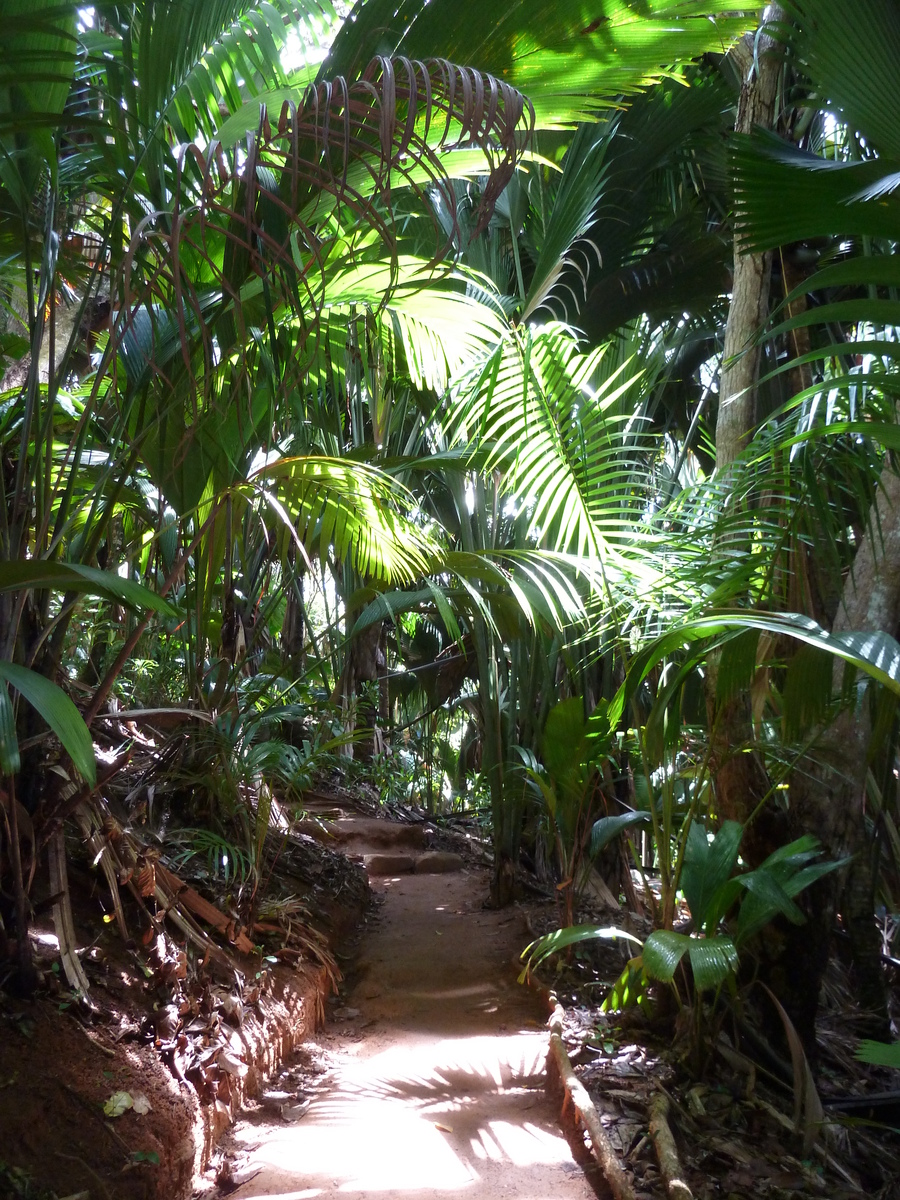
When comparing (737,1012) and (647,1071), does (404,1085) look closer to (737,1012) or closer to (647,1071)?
(647,1071)

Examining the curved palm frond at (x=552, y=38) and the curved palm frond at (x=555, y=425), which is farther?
the curved palm frond at (x=555, y=425)

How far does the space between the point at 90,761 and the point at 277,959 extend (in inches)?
87.7

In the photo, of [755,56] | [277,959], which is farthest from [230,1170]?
[755,56]

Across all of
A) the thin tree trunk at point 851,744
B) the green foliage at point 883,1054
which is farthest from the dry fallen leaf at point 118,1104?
the thin tree trunk at point 851,744

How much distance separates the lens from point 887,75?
1452 mm

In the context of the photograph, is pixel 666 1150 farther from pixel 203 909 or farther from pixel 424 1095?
pixel 203 909

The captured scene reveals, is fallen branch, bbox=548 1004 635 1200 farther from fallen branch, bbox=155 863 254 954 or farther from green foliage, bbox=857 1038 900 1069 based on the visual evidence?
fallen branch, bbox=155 863 254 954

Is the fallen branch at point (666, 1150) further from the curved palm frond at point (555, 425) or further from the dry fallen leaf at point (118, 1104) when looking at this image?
the curved palm frond at point (555, 425)

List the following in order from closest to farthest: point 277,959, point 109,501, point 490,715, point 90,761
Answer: point 90,761 → point 109,501 → point 277,959 → point 490,715

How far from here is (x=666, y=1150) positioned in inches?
87.8

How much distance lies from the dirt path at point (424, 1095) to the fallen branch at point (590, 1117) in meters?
0.08

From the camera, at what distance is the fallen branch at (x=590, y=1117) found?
7.00 feet

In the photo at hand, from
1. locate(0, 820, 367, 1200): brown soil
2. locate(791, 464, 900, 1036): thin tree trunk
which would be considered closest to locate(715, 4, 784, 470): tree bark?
locate(791, 464, 900, 1036): thin tree trunk

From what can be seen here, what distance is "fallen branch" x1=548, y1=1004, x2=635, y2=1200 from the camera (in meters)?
2.13
